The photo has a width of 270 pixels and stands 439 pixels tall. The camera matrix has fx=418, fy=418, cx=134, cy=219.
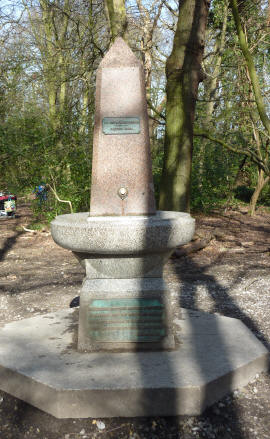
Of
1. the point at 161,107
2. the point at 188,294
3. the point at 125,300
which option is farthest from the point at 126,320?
the point at 161,107

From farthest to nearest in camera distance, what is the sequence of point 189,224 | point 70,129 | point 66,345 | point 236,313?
point 70,129 < point 236,313 < point 66,345 < point 189,224

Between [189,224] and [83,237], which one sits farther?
[189,224]

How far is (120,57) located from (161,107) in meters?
7.90

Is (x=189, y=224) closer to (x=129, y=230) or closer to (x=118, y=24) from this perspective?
(x=129, y=230)

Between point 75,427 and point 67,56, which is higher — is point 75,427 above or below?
below

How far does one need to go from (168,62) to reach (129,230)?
17.5ft

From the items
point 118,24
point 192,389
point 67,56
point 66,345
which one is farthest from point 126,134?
point 67,56

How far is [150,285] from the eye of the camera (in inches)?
119

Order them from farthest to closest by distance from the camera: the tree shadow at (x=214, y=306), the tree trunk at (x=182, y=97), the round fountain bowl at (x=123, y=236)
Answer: the tree trunk at (x=182, y=97), the round fountain bowl at (x=123, y=236), the tree shadow at (x=214, y=306)

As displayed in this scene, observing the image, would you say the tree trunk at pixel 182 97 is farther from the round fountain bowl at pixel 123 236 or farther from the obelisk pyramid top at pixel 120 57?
the round fountain bowl at pixel 123 236

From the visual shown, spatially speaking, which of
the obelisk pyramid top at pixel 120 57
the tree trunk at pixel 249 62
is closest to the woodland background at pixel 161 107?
the tree trunk at pixel 249 62

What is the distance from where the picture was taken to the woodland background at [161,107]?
23.5ft

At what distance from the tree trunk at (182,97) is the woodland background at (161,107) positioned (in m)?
0.02

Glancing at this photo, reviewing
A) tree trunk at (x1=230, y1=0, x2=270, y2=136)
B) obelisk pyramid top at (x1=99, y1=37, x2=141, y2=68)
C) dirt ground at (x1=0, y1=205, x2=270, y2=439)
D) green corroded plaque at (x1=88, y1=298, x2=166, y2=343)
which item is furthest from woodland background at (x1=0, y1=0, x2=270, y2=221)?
green corroded plaque at (x1=88, y1=298, x2=166, y2=343)
